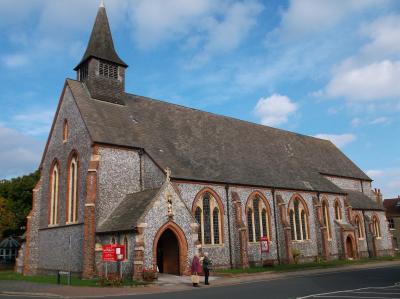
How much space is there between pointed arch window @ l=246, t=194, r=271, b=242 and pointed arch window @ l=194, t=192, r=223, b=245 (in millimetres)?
3225

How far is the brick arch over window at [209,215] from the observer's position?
28.0 meters

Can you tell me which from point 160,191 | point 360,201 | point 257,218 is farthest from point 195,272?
point 360,201

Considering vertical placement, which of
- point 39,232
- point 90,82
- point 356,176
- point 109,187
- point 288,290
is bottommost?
point 288,290

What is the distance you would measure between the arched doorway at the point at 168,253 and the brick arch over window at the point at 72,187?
6.14 m

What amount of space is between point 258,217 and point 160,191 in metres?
12.0

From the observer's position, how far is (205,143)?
33781 millimetres

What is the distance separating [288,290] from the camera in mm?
16344

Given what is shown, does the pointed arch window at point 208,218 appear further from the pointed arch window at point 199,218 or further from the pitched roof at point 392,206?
the pitched roof at point 392,206

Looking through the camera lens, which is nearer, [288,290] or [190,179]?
[288,290]

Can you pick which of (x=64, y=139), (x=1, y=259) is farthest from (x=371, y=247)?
(x=1, y=259)

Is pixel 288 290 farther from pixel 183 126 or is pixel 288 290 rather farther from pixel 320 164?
pixel 320 164

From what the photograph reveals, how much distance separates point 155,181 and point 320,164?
23971 mm

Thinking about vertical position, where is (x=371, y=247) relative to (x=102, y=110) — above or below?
below

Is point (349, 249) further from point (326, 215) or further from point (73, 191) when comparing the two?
point (73, 191)
